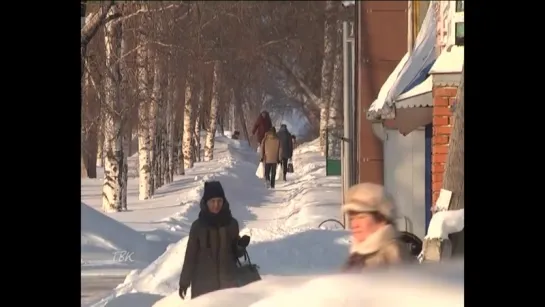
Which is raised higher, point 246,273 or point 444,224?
point 444,224

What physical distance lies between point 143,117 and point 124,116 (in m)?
0.07

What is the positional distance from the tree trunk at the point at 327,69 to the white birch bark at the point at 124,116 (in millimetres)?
703

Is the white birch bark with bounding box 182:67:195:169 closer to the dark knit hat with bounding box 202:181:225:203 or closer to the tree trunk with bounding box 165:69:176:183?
the tree trunk with bounding box 165:69:176:183

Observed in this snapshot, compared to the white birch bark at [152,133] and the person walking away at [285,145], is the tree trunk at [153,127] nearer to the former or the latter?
the white birch bark at [152,133]

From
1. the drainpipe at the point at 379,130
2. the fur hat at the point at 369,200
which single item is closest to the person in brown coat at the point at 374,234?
the fur hat at the point at 369,200

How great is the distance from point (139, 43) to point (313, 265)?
3.30 ft

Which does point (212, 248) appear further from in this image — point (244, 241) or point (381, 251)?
point (381, 251)

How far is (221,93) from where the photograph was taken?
2975 millimetres

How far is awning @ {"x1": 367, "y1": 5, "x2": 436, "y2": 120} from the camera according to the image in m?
2.79

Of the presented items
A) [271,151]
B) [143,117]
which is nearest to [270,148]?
[271,151]

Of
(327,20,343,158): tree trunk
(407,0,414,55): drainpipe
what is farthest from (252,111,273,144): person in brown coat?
(407,0,414,55): drainpipe

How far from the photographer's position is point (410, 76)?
290 centimetres
